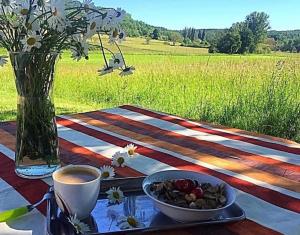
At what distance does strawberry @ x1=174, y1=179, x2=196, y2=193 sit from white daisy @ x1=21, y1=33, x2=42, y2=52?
0.42 metres

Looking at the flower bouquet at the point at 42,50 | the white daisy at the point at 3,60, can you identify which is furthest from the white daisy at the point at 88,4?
the white daisy at the point at 3,60

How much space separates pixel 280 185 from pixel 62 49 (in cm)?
63

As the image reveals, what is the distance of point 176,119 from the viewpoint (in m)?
1.71

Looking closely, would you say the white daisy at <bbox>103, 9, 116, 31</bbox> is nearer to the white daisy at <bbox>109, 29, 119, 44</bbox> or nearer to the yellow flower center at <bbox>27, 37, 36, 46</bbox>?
the white daisy at <bbox>109, 29, 119, 44</bbox>

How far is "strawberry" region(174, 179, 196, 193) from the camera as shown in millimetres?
797

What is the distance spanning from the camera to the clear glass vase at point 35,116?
0.91 m

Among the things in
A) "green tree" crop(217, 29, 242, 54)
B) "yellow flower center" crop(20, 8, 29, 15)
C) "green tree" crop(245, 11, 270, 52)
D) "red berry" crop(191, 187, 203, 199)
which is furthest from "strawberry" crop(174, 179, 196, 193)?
"green tree" crop(245, 11, 270, 52)

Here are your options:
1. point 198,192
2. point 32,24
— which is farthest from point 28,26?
point 198,192

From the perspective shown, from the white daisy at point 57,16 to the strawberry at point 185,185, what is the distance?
1.36 feet

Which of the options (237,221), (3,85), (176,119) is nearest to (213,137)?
(176,119)

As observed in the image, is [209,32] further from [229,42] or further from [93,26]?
[93,26]

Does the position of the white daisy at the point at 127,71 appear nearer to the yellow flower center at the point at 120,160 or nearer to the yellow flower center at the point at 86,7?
the yellow flower center at the point at 86,7

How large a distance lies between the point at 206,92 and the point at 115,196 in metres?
3.34

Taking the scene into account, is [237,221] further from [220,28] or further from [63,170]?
[220,28]
